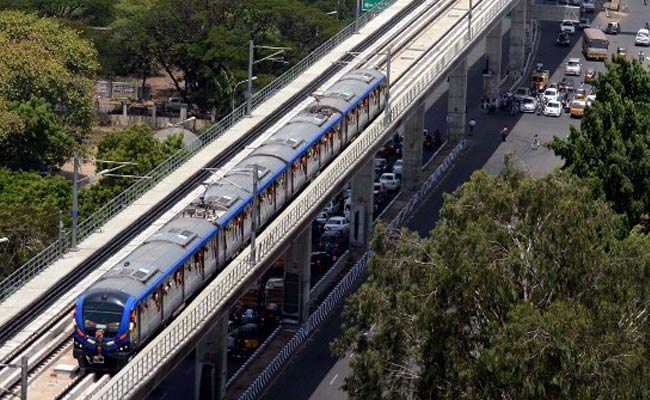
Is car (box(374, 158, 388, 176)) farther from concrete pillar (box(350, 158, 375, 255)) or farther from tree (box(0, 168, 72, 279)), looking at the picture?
tree (box(0, 168, 72, 279))

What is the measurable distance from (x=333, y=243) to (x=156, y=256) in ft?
127

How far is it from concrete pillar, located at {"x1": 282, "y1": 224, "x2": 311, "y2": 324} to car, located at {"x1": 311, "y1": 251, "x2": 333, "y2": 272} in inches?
337

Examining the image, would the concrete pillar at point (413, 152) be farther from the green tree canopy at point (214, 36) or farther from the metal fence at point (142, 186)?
the green tree canopy at point (214, 36)

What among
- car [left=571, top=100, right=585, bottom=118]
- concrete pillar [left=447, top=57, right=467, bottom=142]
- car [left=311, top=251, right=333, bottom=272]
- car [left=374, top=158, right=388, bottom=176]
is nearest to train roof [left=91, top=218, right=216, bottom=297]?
car [left=311, top=251, right=333, bottom=272]

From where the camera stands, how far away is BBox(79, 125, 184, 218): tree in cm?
10956

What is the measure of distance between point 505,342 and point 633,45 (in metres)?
116

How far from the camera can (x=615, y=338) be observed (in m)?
66.7

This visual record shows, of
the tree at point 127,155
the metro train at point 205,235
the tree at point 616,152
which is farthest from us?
the tree at point 127,155

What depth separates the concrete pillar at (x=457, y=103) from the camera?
14388 centimetres

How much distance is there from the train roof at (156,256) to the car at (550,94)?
7473 centimetres

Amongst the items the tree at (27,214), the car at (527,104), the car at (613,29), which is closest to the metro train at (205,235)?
the tree at (27,214)

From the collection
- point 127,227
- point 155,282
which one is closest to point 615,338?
point 155,282

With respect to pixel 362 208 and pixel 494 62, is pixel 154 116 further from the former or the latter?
pixel 362 208

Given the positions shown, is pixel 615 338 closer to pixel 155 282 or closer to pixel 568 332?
pixel 568 332
